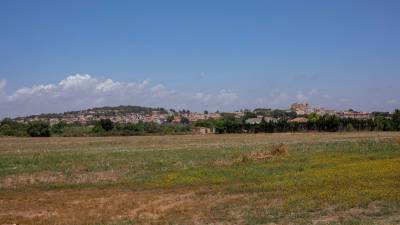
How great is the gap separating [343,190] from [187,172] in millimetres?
11809

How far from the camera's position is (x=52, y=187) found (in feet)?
84.1

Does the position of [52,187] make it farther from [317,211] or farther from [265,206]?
[317,211]

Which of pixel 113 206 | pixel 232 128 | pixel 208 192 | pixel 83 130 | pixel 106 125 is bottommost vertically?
pixel 113 206

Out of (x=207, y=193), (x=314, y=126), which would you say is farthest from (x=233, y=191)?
(x=314, y=126)

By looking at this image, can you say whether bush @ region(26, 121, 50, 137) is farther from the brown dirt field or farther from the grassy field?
the brown dirt field

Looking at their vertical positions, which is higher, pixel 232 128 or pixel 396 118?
pixel 396 118

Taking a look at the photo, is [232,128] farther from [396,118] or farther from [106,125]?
[396,118]

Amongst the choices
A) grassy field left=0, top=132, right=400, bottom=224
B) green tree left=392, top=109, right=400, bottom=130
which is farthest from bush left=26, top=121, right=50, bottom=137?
grassy field left=0, top=132, right=400, bottom=224

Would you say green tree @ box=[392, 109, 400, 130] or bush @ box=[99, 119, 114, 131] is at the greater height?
green tree @ box=[392, 109, 400, 130]

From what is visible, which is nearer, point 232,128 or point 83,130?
point 83,130

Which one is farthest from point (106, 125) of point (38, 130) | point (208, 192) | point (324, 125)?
point (208, 192)

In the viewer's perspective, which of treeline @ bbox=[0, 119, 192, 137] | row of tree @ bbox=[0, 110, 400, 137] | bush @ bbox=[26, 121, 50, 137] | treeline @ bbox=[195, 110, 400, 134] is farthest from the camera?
treeline @ bbox=[195, 110, 400, 134]

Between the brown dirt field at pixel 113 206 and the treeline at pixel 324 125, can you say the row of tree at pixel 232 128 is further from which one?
the brown dirt field at pixel 113 206

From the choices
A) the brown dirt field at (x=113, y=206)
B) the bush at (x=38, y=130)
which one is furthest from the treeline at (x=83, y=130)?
the brown dirt field at (x=113, y=206)
